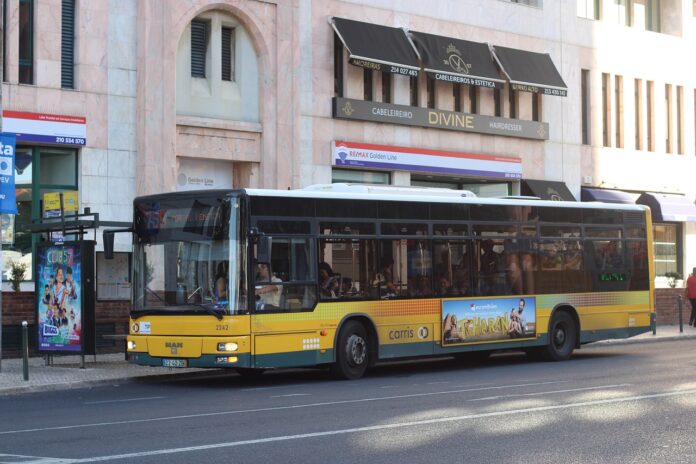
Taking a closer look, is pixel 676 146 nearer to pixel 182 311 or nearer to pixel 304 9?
pixel 304 9

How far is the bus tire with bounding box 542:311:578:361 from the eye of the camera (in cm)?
2333

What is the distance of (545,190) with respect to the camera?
36.9 metres

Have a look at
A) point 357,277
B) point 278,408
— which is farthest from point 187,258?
point 278,408

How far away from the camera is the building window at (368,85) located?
32312 mm

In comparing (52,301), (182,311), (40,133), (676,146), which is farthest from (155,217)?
(676,146)

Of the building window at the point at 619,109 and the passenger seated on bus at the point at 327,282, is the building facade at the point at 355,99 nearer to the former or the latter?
the building window at the point at 619,109

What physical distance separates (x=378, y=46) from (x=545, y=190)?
8371 millimetres

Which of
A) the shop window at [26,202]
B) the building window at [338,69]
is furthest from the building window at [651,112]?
the shop window at [26,202]

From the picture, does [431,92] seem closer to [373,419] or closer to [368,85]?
[368,85]

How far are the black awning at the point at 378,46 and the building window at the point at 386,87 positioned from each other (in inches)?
36.5

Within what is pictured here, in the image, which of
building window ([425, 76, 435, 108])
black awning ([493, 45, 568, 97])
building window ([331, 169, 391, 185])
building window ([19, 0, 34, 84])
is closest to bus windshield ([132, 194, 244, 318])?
building window ([19, 0, 34, 84])

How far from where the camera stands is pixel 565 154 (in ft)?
125

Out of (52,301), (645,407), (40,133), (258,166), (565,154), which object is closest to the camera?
(645,407)

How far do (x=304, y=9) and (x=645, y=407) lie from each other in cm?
1884
